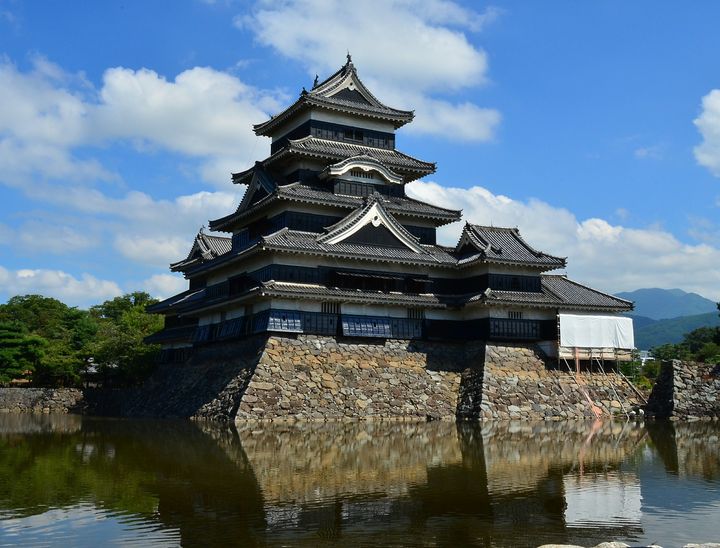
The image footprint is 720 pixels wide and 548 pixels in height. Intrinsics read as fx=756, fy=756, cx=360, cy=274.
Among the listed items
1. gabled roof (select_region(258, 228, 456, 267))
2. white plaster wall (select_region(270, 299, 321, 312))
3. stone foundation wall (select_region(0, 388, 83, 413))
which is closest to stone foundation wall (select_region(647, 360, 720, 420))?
gabled roof (select_region(258, 228, 456, 267))

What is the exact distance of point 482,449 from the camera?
875 inches

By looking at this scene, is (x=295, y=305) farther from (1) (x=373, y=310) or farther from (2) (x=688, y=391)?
(2) (x=688, y=391)

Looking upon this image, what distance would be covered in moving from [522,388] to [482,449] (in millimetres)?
13148

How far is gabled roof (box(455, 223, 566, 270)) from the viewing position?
36656 millimetres

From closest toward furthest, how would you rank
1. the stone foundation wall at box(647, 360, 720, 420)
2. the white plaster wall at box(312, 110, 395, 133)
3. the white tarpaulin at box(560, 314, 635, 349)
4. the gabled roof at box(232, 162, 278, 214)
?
the stone foundation wall at box(647, 360, 720, 420) → the white tarpaulin at box(560, 314, 635, 349) → the gabled roof at box(232, 162, 278, 214) → the white plaster wall at box(312, 110, 395, 133)

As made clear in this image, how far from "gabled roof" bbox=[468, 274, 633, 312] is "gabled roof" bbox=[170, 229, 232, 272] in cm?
1822

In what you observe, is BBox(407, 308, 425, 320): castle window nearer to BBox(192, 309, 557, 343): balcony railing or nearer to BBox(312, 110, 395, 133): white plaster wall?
BBox(192, 309, 557, 343): balcony railing

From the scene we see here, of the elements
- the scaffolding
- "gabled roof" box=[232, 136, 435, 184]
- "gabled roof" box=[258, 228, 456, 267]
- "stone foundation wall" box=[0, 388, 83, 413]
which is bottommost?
"stone foundation wall" box=[0, 388, 83, 413]

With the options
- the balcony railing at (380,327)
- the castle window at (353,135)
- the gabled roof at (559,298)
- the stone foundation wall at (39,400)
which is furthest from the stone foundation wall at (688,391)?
the stone foundation wall at (39,400)

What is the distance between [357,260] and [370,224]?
7.06 feet

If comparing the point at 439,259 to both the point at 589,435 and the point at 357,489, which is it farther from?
the point at 357,489

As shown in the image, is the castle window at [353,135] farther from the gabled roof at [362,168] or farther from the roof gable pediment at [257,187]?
the roof gable pediment at [257,187]

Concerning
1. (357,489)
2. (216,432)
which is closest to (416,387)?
(216,432)

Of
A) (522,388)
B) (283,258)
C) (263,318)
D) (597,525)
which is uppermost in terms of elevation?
(283,258)
